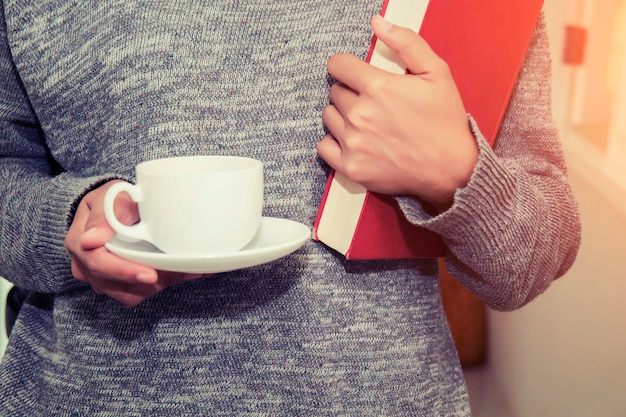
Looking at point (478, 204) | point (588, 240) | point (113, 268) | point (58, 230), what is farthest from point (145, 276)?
point (588, 240)

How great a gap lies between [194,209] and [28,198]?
0.88 feet

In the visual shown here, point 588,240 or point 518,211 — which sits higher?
point 518,211

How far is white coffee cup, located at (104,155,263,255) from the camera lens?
0.46 m

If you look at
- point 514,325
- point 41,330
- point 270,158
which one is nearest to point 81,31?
point 270,158

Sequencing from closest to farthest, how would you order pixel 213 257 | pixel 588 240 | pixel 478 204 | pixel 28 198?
pixel 213 257
pixel 478 204
pixel 28 198
pixel 588 240

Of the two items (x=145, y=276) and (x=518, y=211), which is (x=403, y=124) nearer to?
(x=518, y=211)

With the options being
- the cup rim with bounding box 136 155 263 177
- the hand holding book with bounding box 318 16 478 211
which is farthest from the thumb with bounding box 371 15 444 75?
the cup rim with bounding box 136 155 263 177

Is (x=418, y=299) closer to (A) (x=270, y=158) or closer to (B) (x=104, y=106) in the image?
(A) (x=270, y=158)

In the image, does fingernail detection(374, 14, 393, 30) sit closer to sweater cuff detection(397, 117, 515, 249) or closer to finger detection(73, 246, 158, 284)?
sweater cuff detection(397, 117, 515, 249)

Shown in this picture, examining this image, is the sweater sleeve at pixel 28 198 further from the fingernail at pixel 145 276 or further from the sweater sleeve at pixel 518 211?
the sweater sleeve at pixel 518 211

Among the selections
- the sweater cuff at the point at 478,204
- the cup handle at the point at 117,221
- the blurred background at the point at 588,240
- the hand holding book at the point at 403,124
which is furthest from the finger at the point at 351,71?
the blurred background at the point at 588,240

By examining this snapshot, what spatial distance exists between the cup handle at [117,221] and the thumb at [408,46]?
24 cm

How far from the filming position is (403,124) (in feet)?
1.70

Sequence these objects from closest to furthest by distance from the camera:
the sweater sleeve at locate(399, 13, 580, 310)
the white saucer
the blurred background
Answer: the white saucer → the sweater sleeve at locate(399, 13, 580, 310) → the blurred background
